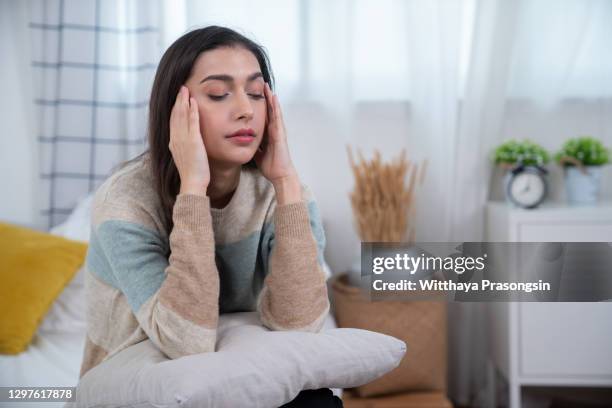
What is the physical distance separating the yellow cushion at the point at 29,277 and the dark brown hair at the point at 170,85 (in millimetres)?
655

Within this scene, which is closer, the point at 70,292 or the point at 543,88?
the point at 70,292

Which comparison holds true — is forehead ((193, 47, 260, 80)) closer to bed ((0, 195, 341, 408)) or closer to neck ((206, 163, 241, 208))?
neck ((206, 163, 241, 208))

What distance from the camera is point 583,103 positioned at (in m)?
1.69

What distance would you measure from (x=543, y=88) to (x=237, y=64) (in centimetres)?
118

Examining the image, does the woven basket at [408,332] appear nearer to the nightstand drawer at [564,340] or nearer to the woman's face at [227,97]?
the nightstand drawer at [564,340]

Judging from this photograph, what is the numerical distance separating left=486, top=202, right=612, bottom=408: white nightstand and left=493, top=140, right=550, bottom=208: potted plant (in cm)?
5

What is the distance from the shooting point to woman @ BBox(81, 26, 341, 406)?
2.54 ft

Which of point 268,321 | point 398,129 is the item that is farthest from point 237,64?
point 398,129

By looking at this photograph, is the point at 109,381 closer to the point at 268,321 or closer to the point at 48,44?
the point at 268,321

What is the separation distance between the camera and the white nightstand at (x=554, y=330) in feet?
4.74

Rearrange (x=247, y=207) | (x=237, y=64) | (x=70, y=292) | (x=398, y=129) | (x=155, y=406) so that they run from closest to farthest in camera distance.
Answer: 1. (x=155, y=406)
2. (x=237, y=64)
3. (x=247, y=207)
4. (x=70, y=292)
5. (x=398, y=129)

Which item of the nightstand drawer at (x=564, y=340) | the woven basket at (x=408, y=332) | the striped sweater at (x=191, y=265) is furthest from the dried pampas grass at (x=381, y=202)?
the striped sweater at (x=191, y=265)

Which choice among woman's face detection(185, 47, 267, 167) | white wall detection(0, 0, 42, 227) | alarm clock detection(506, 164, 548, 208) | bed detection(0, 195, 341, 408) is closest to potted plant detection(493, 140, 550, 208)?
alarm clock detection(506, 164, 548, 208)

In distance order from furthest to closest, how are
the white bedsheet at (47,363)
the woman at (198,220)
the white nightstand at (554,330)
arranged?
1. the white nightstand at (554,330)
2. the white bedsheet at (47,363)
3. the woman at (198,220)
